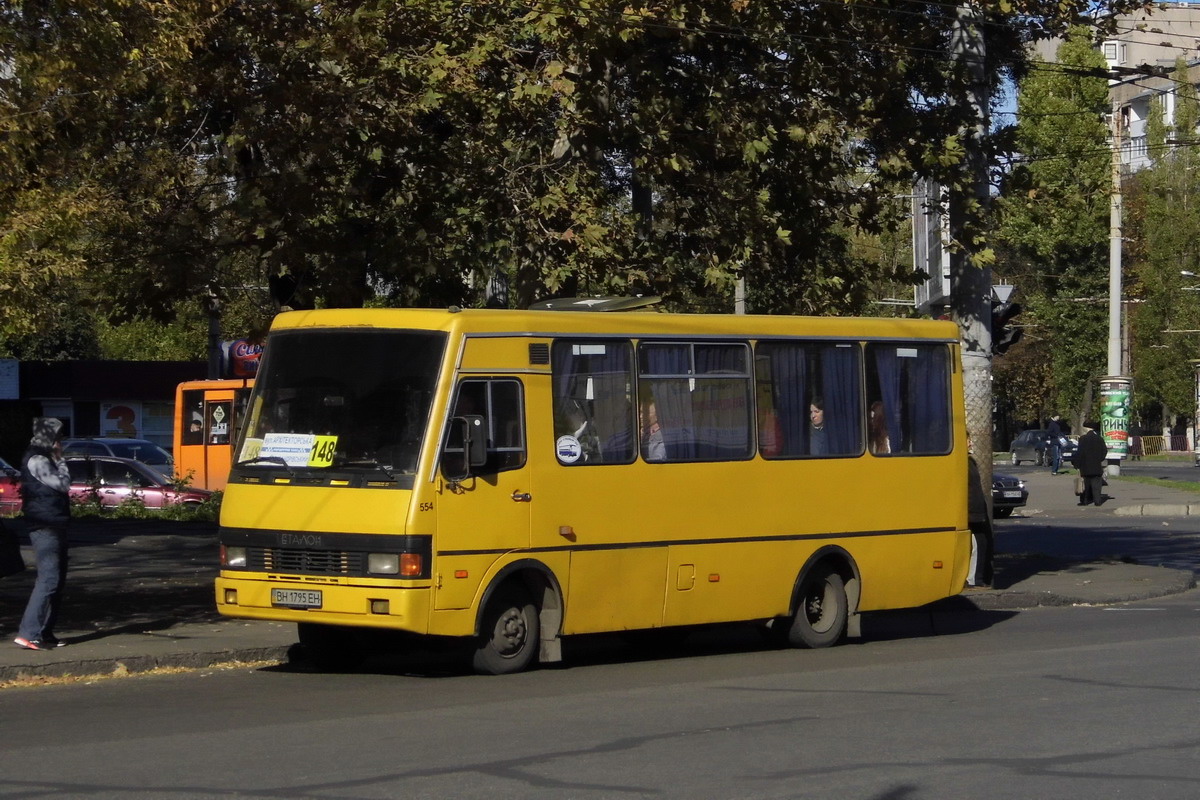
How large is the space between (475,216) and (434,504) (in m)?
6.97

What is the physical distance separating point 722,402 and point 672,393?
547 millimetres

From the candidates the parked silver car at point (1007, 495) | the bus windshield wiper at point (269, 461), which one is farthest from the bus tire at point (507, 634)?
the parked silver car at point (1007, 495)

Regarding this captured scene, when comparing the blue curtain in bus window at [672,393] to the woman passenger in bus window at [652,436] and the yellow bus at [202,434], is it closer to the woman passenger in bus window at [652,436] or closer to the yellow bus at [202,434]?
the woman passenger in bus window at [652,436]

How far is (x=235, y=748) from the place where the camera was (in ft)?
29.1

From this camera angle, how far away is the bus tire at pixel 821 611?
567 inches

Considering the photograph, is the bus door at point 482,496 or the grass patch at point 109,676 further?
the grass patch at point 109,676

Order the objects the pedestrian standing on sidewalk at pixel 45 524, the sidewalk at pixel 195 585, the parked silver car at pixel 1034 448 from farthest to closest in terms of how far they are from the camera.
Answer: the parked silver car at pixel 1034 448
the sidewalk at pixel 195 585
the pedestrian standing on sidewalk at pixel 45 524

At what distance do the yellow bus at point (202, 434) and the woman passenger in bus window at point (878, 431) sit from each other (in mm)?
27683

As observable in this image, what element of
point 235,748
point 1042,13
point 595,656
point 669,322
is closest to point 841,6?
point 1042,13

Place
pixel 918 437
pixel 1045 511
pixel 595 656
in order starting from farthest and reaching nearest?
1. pixel 1045 511
2. pixel 918 437
3. pixel 595 656

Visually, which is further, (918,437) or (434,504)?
(918,437)

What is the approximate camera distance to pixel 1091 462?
37281 millimetres

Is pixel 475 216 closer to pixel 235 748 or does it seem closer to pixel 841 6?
pixel 841 6

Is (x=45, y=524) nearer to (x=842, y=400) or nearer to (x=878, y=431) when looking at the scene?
(x=842, y=400)
